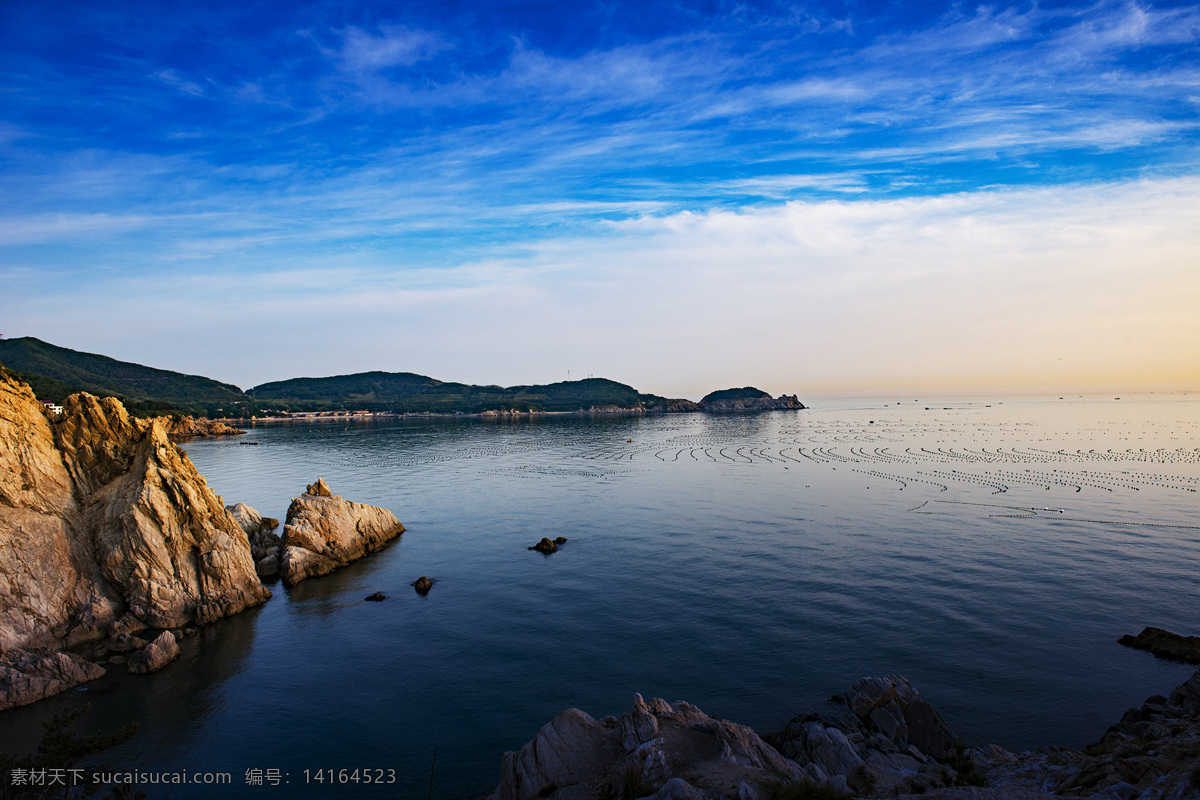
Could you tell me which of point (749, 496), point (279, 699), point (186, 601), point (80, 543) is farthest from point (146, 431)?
point (749, 496)

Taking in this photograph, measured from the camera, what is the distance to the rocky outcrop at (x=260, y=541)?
1753 inches

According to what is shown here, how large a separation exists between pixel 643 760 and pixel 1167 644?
30655 mm

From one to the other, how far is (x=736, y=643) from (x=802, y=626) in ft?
15.7

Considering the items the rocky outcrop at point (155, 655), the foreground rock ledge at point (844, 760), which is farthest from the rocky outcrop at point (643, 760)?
the rocky outcrop at point (155, 655)

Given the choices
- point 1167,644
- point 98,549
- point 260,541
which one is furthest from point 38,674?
point 1167,644

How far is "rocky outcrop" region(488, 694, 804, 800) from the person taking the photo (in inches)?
609

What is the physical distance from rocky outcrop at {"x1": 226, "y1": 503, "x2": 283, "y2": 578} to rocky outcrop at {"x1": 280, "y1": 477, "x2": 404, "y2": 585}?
90 centimetres

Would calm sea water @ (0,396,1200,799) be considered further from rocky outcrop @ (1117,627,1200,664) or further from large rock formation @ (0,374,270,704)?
large rock formation @ (0,374,270,704)

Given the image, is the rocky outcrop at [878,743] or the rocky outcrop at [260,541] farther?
the rocky outcrop at [260,541]

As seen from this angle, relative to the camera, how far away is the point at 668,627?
1313 inches

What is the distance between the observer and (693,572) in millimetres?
43500

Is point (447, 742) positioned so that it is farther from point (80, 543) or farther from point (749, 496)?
point (749, 496)

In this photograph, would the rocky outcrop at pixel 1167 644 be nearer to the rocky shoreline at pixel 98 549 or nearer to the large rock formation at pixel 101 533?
the rocky shoreline at pixel 98 549

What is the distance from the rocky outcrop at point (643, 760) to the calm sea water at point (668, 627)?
4.58 meters
